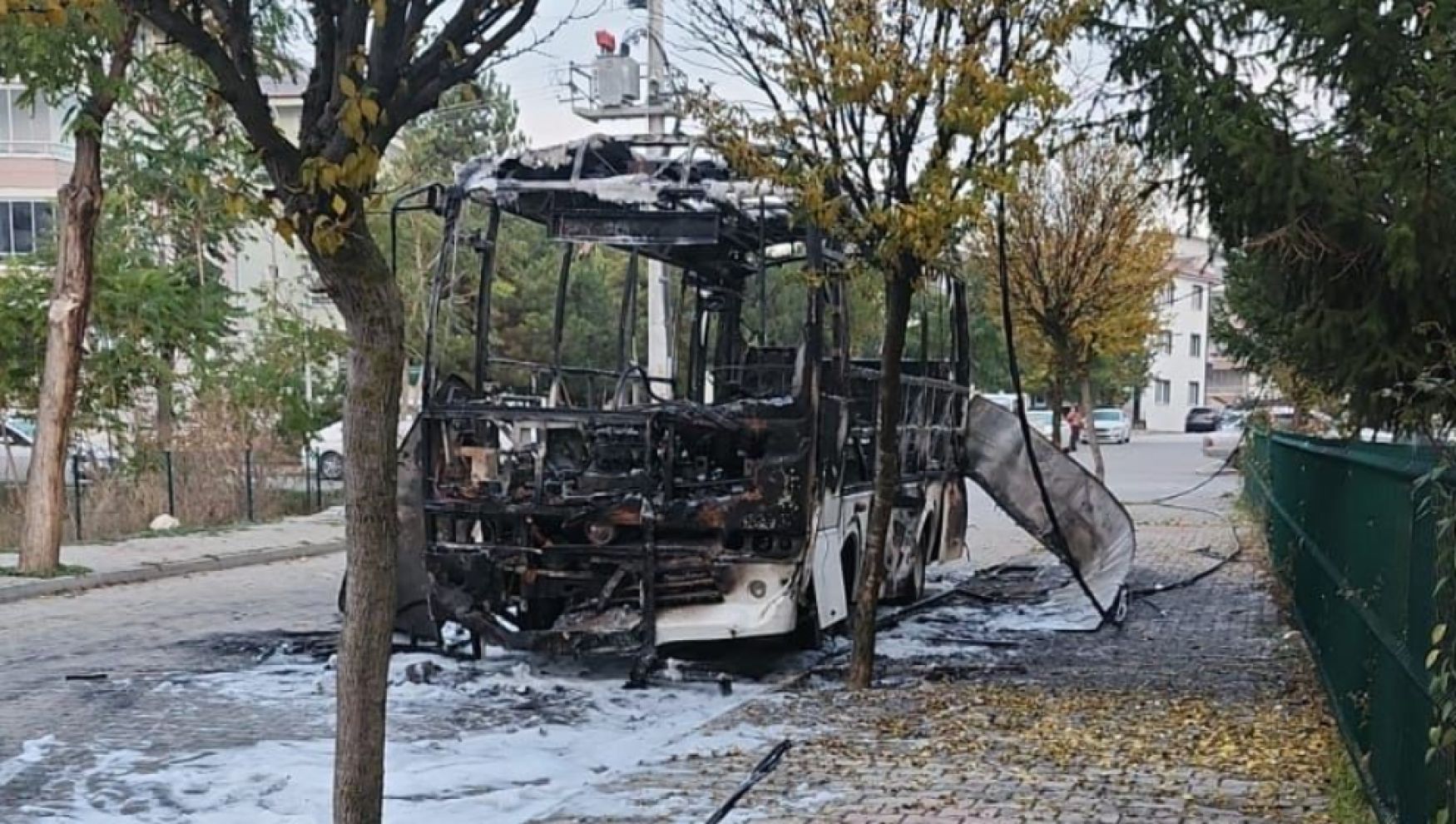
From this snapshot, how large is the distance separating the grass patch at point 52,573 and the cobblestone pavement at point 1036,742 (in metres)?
9.09

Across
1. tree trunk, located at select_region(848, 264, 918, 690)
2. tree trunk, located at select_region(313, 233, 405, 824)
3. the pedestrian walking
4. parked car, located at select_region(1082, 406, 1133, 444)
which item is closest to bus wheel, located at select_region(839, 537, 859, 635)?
tree trunk, located at select_region(848, 264, 918, 690)

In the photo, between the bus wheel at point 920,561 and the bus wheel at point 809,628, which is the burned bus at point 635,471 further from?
the bus wheel at point 920,561

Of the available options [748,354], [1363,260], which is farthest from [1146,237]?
[1363,260]

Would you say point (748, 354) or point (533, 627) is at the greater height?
point (748, 354)

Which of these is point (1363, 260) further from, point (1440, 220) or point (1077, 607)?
point (1077, 607)

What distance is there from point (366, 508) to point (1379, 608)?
4290 millimetres

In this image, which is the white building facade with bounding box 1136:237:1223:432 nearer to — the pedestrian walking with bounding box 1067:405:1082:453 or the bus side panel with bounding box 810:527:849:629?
the pedestrian walking with bounding box 1067:405:1082:453

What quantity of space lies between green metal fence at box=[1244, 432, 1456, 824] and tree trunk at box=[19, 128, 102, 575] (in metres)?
11.6

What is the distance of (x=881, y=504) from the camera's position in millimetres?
9250

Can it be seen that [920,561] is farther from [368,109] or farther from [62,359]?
[368,109]

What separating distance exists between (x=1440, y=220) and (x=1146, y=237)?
15454 mm

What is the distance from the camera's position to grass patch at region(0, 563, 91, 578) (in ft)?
49.8

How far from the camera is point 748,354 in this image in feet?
42.2

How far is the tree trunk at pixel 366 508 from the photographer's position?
166 inches
